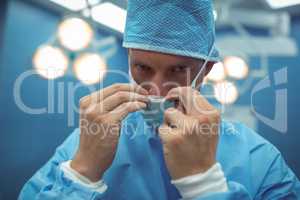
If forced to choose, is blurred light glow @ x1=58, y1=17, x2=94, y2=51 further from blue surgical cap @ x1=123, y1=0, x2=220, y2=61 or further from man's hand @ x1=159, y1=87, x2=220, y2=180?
man's hand @ x1=159, y1=87, x2=220, y2=180

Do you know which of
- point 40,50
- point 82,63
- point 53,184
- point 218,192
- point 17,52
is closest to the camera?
point 218,192

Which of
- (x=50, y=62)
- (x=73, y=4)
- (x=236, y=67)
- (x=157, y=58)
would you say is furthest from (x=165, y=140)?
(x=236, y=67)

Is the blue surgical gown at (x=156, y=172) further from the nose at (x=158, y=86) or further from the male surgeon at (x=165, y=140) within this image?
the nose at (x=158, y=86)

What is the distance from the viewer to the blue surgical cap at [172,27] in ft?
2.98

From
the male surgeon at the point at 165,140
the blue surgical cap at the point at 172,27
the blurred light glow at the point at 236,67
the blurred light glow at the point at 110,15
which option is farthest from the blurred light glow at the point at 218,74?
the blue surgical cap at the point at 172,27

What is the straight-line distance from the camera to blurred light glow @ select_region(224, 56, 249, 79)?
2.36 meters

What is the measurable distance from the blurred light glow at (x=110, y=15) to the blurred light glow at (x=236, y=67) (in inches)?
32.3

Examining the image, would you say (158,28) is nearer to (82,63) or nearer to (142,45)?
(142,45)

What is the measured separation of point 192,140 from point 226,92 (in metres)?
1.58

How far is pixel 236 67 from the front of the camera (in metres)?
2.38

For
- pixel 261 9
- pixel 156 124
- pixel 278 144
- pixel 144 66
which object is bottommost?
pixel 278 144

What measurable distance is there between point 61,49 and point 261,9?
143 centimetres

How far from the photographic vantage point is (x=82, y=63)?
2.24 metres

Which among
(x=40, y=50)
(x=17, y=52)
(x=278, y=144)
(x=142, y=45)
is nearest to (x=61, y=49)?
(x=40, y=50)
